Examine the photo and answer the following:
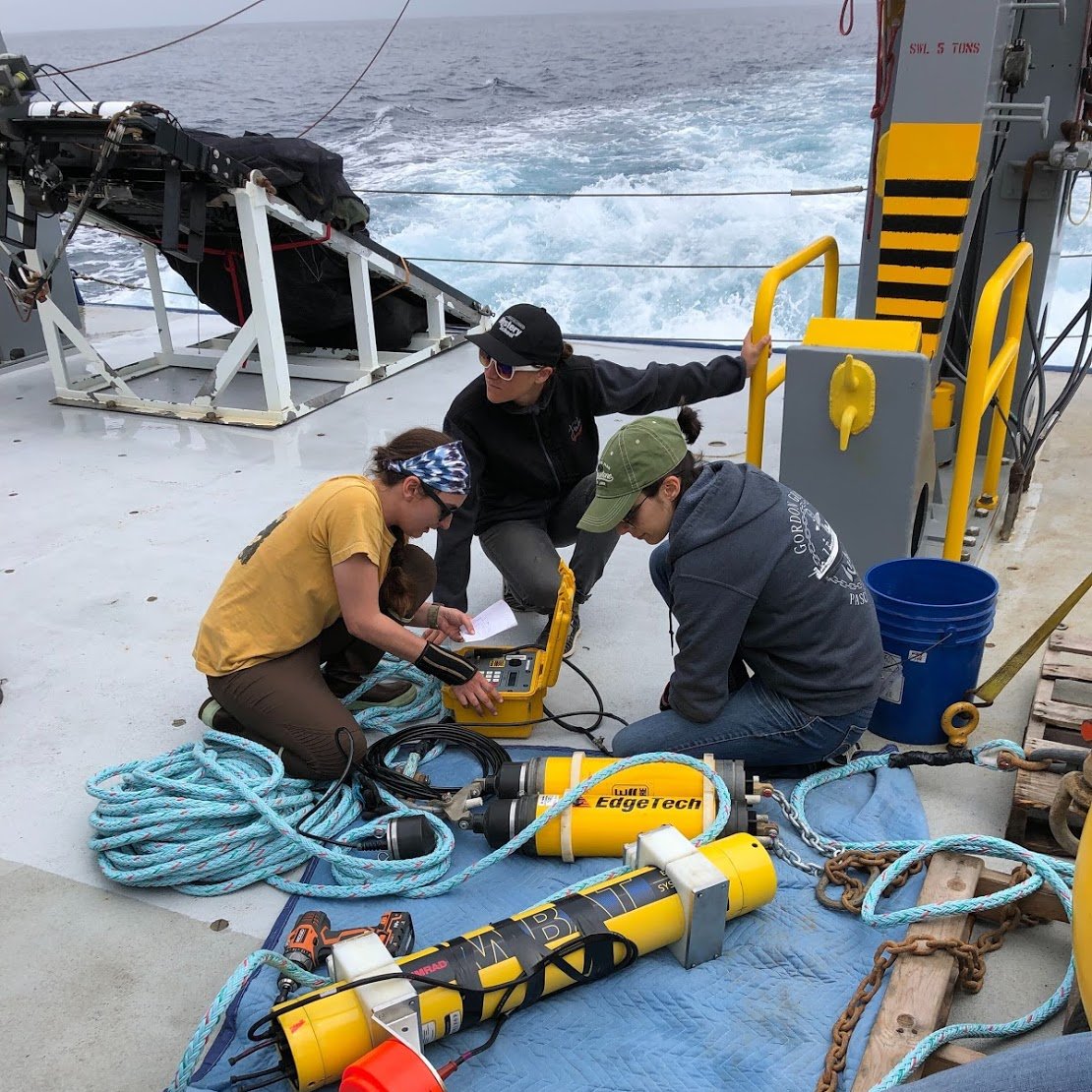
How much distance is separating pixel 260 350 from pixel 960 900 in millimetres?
4250

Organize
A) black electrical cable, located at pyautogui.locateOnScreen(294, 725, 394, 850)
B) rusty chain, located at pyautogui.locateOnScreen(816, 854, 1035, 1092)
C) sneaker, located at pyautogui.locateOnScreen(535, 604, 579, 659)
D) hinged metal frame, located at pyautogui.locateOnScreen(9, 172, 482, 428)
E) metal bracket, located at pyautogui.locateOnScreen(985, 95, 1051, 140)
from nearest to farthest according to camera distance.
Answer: rusty chain, located at pyautogui.locateOnScreen(816, 854, 1035, 1092) → black electrical cable, located at pyautogui.locateOnScreen(294, 725, 394, 850) → metal bracket, located at pyautogui.locateOnScreen(985, 95, 1051, 140) → sneaker, located at pyautogui.locateOnScreen(535, 604, 579, 659) → hinged metal frame, located at pyautogui.locateOnScreen(9, 172, 482, 428)

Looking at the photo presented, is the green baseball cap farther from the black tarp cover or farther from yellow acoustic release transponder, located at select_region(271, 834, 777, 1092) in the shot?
the black tarp cover

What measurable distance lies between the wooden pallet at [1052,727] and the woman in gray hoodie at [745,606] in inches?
15.7

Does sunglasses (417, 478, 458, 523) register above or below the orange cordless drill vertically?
above

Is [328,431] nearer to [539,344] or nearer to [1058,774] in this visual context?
[539,344]

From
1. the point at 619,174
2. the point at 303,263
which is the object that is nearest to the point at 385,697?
the point at 303,263

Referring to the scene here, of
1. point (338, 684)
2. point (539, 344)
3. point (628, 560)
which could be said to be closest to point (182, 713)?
point (338, 684)

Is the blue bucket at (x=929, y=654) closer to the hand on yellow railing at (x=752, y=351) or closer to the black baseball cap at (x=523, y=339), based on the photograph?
the hand on yellow railing at (x=752, y=351)

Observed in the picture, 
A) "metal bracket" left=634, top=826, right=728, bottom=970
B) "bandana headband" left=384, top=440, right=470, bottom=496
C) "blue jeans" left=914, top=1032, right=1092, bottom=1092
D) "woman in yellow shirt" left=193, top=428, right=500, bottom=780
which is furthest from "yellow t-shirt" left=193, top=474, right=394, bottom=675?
"blue jeans" left=914, top=1032, right=1092, bottom=1092

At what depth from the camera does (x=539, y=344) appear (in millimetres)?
2984

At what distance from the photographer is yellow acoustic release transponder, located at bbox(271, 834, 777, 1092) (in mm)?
1726

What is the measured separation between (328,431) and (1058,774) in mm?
3888

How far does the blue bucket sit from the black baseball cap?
3.67ft

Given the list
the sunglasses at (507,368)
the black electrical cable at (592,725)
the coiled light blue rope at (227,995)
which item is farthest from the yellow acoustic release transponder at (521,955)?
the sunglasses at (507,368)
